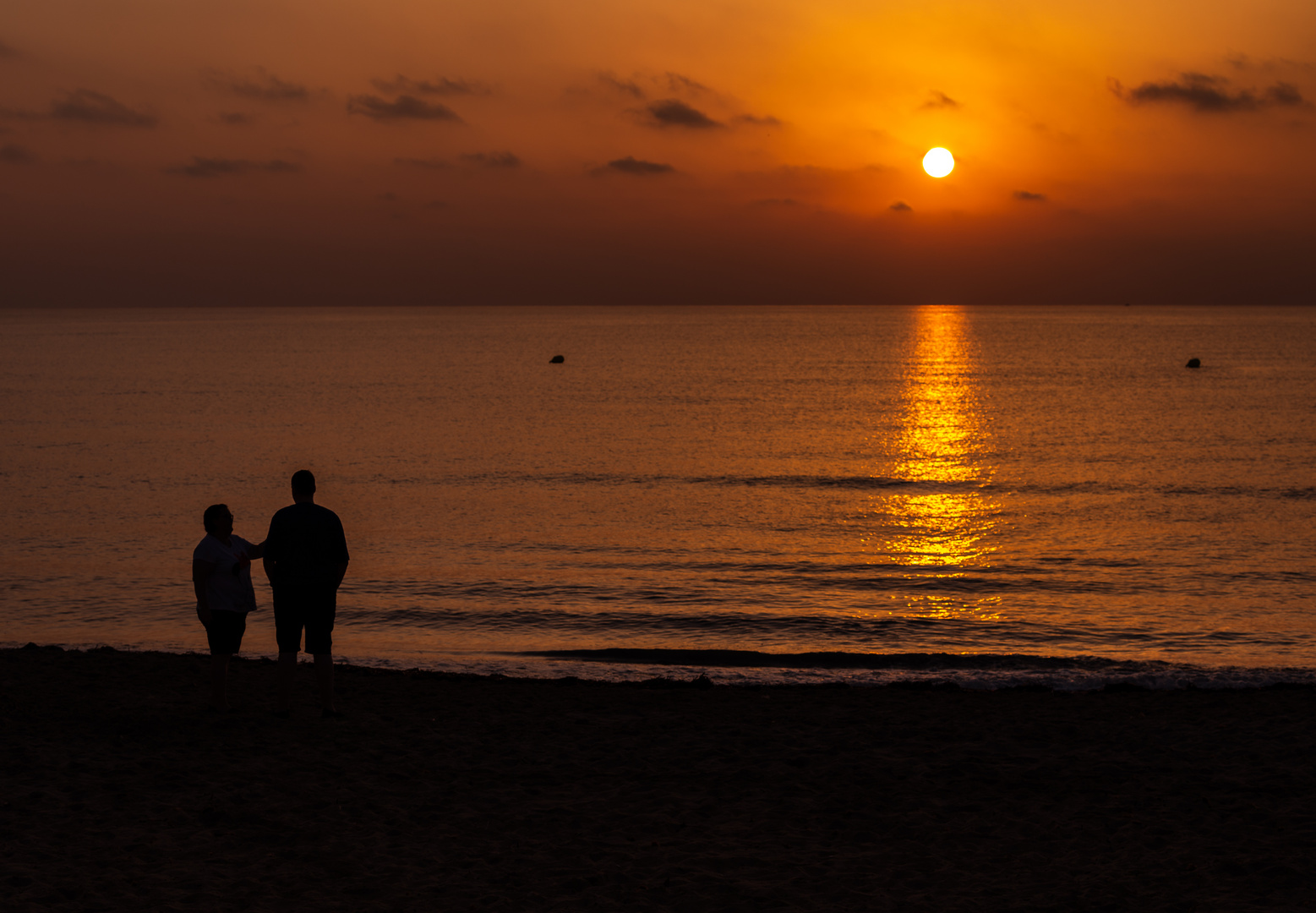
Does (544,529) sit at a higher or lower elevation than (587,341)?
lower

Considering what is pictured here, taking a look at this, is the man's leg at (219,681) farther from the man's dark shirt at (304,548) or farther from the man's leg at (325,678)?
the man's dark shirt at (304,548)

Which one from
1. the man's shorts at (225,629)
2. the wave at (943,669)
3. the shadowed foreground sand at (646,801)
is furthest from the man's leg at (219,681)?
the wave at (943,669)

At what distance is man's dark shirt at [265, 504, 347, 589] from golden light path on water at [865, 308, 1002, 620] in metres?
11.6

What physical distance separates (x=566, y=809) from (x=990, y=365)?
110 m

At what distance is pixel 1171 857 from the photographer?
711 centimetres

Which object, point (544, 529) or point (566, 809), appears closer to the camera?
point (566, 809)

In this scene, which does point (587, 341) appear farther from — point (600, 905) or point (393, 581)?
point (600, 905)

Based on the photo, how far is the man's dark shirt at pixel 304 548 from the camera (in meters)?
9.01

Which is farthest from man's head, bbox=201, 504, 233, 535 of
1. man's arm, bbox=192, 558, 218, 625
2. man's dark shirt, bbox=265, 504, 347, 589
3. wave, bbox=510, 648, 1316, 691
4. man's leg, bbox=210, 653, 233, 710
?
wave, bbox=510, 648, 1316, 691

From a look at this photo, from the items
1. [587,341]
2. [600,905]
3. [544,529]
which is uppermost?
[587,341]

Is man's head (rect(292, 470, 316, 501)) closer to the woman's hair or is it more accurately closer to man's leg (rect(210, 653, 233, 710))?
the woman's hair

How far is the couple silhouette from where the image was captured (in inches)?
355

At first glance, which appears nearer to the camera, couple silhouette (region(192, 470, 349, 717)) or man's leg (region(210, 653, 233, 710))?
couple silhouette (region(192, 470, 349, 717))

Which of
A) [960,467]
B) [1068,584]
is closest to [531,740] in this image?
[1068,584]
